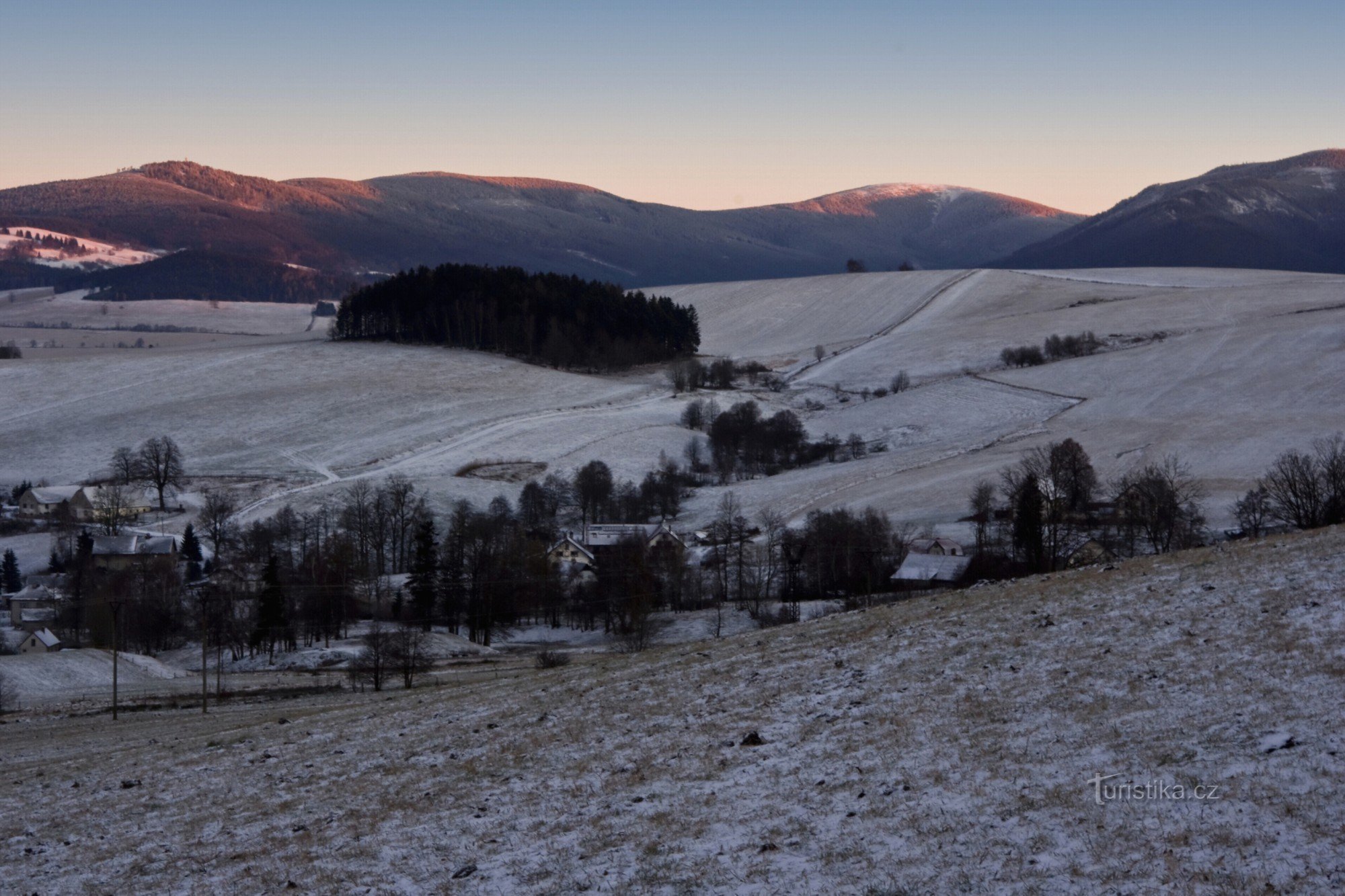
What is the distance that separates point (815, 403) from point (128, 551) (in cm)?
6693

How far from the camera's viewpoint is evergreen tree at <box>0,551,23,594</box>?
8006cm

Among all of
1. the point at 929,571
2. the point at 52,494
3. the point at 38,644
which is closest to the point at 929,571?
the point at 929,571

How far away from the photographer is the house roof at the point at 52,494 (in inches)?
3612

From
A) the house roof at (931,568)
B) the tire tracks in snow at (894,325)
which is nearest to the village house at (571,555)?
the house roof at (931,568)

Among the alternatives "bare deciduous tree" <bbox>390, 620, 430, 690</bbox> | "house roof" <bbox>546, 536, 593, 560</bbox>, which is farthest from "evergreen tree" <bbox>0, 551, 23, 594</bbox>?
"bare deciduous tree" <bbox>390, 620, 430, 690</bbox>

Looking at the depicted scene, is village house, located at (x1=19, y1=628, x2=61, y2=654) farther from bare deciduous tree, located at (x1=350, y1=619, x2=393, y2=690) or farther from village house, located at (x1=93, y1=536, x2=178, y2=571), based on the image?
bare deciduous tree, located at (x1=350, y1=619, x2=393, y2=690)

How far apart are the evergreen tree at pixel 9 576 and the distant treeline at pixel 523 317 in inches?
2873

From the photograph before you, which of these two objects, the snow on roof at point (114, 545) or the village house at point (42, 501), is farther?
the village house at point (42, 501)

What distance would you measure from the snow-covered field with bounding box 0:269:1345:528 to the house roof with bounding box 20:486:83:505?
4.48 meters

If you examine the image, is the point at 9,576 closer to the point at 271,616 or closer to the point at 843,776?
the point at 271,616

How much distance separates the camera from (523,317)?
15225 centimetres

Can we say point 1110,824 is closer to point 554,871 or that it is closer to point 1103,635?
point 554,871

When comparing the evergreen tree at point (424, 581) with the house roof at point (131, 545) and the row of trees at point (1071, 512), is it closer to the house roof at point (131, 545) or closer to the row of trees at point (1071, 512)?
the house roof at point (131, 545)

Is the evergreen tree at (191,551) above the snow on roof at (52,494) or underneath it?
underneath
